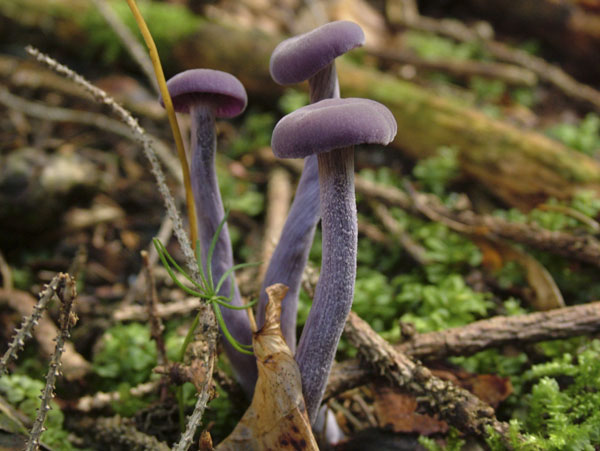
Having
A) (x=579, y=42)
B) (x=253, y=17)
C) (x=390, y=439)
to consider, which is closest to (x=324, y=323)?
(x=390, y=439)

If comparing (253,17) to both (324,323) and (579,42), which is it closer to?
(579,42)

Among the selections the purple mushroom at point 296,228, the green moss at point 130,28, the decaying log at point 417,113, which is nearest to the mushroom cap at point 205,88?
the purple mushroom at point 296,228

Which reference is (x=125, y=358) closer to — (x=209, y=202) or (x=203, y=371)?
(x=203, y=371)

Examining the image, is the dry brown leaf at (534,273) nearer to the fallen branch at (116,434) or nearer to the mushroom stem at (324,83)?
the mushroom stem at (324,83)

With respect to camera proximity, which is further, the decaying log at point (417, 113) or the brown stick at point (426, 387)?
the decaying log at point (417, 113)

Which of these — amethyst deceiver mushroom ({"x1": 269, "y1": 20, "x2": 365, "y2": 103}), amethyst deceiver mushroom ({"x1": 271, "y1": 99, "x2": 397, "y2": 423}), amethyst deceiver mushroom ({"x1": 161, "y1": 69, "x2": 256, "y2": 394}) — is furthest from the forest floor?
amethyst deceiver mushroom ({"x1": 269, "y1": 20, "x2": 365, "y2": 103})

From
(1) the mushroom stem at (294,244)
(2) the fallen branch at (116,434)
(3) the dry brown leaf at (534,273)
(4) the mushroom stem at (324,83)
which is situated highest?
(4) the mushroom stem at (324,83)

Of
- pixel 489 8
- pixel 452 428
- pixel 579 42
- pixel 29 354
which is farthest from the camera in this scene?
pixel 489 8
